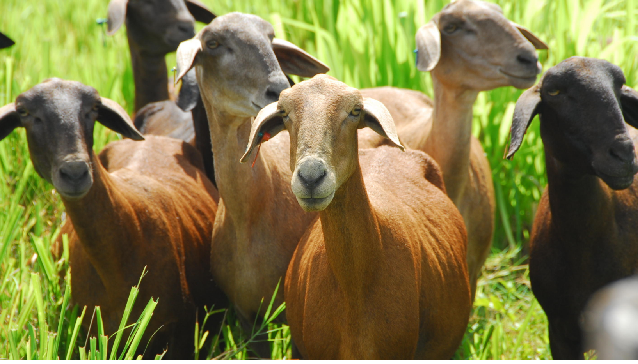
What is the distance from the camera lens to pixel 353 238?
106 inches

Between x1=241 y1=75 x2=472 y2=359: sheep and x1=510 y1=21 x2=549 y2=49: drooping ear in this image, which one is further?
x1=510 y1=21 x2=549 y2=49: drooping ear

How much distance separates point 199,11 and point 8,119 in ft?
8.03

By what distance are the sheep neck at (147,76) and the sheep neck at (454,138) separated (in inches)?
93.7

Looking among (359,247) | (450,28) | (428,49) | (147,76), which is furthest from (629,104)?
(147,76)

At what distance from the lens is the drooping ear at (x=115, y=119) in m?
3.55

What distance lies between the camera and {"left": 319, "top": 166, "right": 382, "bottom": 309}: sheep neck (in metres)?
2.65

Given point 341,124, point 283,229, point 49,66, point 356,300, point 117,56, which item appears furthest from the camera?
point 117,56

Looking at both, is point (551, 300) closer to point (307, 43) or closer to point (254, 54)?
point (254, 54)

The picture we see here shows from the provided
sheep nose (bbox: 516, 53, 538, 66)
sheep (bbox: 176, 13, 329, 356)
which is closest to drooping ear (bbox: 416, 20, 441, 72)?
sheep nose (bbox: 516, 53, 538, 66)

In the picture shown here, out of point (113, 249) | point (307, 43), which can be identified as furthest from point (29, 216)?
point (307, 43)

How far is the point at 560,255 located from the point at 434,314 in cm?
83

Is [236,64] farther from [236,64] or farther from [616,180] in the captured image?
[616,180]

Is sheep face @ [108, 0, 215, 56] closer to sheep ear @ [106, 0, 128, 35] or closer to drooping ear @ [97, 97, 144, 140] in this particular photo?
sheep ear @ [106, 0, 128, 35]

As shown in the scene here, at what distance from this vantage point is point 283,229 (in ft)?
12.0
